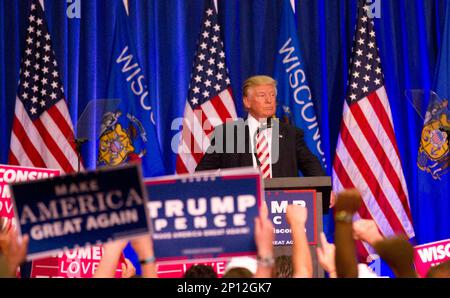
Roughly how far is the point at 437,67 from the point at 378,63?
0.54 meters

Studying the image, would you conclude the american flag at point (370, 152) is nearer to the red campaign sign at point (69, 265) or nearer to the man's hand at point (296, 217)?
the red campaign sign at point (69, 265)

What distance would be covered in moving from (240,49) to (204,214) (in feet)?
18.3

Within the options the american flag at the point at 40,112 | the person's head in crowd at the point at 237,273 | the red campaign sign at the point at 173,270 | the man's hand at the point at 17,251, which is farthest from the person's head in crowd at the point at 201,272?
the american flag at the point at 40,112

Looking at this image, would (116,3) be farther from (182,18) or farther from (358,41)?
(358,41)

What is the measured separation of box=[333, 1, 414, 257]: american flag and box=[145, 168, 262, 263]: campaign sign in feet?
16.7

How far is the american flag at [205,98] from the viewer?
7.41 m

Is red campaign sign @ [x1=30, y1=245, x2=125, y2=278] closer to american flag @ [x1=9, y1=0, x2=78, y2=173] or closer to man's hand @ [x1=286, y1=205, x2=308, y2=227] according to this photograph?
man's hand @ [x1=286, y1=205, x2=308, y2=227]

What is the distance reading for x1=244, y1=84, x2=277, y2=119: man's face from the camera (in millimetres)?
4895

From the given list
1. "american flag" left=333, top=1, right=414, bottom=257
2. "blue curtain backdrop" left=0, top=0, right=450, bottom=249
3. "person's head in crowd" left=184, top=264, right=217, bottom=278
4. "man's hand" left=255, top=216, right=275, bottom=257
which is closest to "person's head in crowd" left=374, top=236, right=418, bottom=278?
"man's hand" left=255, top=216, right=275, bottom=257

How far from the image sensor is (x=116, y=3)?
7703mm

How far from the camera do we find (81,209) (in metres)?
2.06

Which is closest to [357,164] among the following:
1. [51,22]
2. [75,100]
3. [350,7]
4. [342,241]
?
[350,7]

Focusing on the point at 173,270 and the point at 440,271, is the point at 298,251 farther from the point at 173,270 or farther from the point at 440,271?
the point at 173,270
